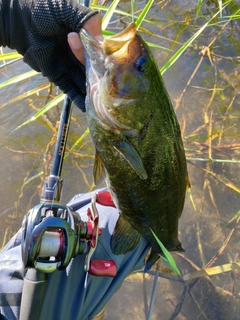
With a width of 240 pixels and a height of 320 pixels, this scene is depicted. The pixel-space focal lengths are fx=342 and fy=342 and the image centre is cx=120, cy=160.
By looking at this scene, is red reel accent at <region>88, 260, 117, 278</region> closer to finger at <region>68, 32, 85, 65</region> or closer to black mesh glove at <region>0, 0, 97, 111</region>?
black mesh glove at <region>0, 0, 97, 111</region>

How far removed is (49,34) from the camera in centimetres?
186

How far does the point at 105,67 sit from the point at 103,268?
0.99 meters

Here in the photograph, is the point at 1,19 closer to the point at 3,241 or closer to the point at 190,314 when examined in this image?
the point at 3,241

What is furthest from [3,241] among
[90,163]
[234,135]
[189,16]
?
[189,16]

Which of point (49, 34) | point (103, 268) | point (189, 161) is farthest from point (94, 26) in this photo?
point (189, 161)

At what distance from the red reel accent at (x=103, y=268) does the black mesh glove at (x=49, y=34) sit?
0.98m

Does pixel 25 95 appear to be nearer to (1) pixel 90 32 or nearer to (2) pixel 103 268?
(1) pixel 90 32

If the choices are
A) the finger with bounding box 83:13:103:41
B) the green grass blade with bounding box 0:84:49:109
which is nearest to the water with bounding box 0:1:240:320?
the green grass blade with bounding box 0:84:49:109

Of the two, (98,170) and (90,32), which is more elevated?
(90,32)

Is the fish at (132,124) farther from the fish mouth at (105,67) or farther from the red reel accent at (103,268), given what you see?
the red reel accent at (103,268)

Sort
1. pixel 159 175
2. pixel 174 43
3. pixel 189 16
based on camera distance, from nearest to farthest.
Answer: pixel 159 175 < pixel 174 43 < pixel 189 16

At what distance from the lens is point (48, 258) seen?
1.52 m

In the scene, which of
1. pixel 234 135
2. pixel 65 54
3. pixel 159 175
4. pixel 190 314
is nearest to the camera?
pixel 159 175

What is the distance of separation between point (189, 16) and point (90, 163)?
89.0 inches
